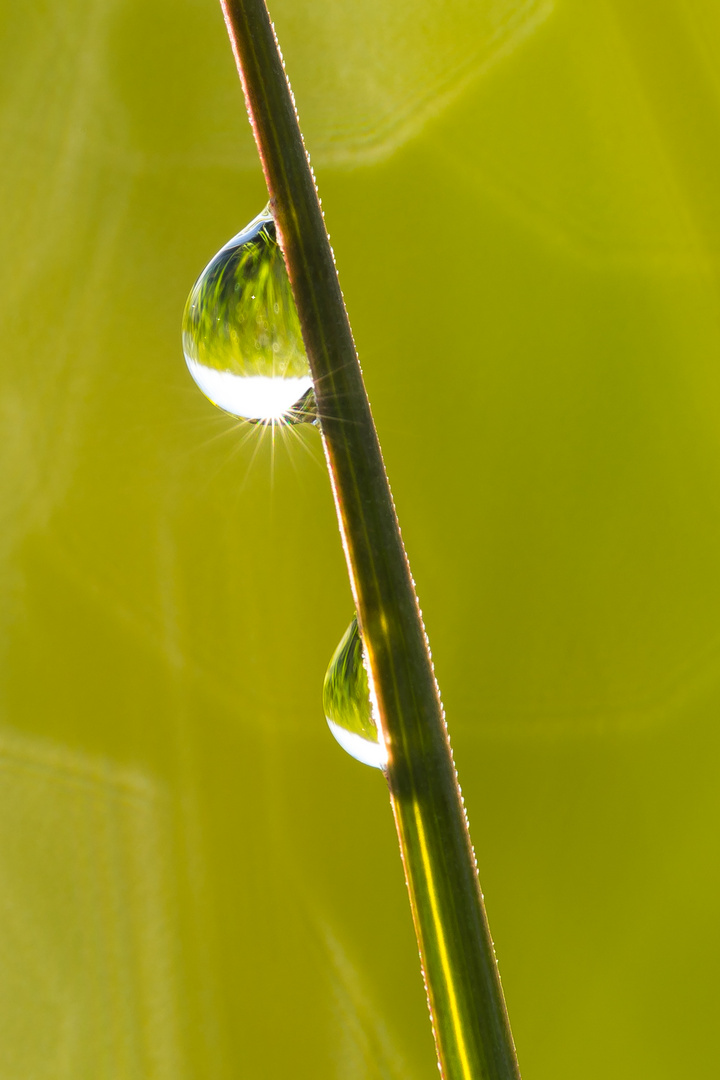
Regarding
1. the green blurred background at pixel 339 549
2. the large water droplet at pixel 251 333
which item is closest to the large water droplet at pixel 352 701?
the large water droplet at pixel 251 333

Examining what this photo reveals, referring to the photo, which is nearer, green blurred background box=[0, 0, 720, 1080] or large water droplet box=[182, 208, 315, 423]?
large water droplet box=[182, 208, 315, 423]

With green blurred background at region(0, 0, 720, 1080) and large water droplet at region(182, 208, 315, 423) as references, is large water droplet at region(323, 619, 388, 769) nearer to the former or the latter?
large water droplet at region(182, 208, 315, 423)

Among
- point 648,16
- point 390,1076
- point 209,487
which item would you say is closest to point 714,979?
point 390,1076

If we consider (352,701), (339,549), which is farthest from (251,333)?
(339,549)

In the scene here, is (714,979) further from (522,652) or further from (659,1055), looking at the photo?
(522,652)

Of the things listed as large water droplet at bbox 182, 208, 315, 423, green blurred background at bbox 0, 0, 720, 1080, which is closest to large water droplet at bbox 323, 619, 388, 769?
large water droplet at bbox 182, 208, 315, 423
